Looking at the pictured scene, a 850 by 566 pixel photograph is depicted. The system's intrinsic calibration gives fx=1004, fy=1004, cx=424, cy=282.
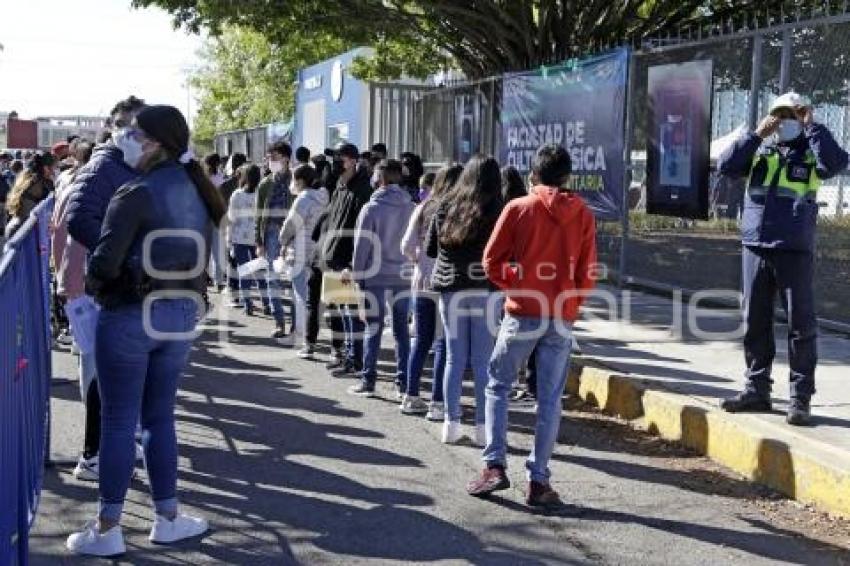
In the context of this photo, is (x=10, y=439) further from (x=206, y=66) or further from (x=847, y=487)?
(x=206, y=66)

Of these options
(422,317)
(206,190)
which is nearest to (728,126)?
(422,317)

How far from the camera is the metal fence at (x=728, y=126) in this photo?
9289mm

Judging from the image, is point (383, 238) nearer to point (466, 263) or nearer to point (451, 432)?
point (466, 263)

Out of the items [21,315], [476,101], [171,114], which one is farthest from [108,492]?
[476,101]

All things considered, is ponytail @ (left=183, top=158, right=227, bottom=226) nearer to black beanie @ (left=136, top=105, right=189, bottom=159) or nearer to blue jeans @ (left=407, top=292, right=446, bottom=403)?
black beanie @ (left=136, top=105, right=189, bottom=159)

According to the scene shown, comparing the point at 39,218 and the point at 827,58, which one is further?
the point at 827,58

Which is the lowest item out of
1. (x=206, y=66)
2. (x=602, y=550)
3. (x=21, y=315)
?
(x=602, y=550)

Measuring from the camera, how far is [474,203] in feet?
20.0

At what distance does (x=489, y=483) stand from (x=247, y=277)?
7240 millimetres

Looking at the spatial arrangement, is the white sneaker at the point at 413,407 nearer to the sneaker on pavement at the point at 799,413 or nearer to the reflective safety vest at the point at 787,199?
the sneaker on pavement at the point at 799,413

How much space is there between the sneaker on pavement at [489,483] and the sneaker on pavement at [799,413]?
1.97 metres

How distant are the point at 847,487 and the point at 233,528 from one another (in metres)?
3.11

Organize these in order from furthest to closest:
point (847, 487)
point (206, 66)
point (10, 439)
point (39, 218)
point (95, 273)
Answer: point (206, 66)
point (39, 218)
point (847, 487)
point (95, 273)
point (10, 439)

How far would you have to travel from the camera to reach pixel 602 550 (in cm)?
471
